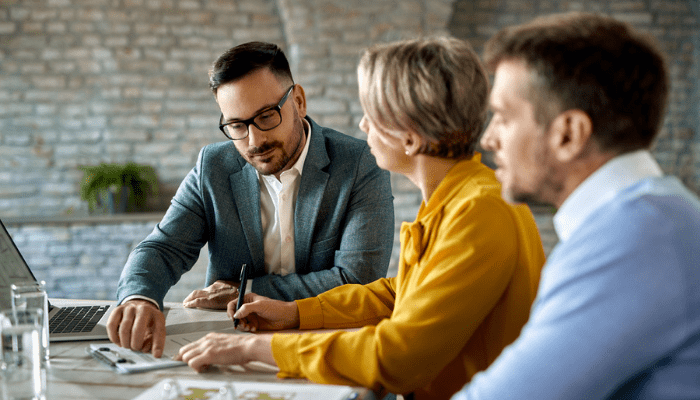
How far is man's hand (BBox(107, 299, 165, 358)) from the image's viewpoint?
1159 millimetres

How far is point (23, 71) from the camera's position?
4402mm

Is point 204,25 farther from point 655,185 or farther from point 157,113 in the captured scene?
point 655,185

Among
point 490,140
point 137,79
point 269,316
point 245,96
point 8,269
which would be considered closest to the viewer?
point 490,140

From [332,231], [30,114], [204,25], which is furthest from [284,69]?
[30,114]

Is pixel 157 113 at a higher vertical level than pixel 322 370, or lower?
higher

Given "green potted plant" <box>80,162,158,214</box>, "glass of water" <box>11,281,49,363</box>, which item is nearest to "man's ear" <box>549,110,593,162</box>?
"glass of water" <box>11,281,49,363</box>

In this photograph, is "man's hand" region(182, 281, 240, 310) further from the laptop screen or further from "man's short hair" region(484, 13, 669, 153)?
"man's short hair" region(484, 13, 669, 153)

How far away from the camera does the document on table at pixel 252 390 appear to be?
0.89 meters

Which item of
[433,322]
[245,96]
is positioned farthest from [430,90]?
[245,96]

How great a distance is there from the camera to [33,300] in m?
1.07

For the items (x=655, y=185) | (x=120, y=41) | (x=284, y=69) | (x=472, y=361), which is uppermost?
(x=120, y=41)

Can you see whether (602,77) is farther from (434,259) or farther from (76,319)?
(76,319)

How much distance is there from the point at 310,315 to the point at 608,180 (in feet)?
2.42

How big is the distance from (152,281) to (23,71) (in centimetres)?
377
